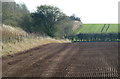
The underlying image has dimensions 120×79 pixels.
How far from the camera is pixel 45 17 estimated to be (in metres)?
65.1

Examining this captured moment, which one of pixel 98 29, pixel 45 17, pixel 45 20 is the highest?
pixel 45 17

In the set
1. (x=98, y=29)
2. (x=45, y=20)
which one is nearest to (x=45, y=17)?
(x=45, y=20)

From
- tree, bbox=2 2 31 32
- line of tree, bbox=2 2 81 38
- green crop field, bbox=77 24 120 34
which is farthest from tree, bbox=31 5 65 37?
green crop field, bbox=77 24 120 34

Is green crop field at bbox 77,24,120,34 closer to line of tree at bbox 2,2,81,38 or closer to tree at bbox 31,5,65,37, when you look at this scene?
line of tree at bbox 2,2,81,38

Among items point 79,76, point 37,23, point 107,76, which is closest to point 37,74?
point 79,76

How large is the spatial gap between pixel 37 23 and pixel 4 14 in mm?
16640

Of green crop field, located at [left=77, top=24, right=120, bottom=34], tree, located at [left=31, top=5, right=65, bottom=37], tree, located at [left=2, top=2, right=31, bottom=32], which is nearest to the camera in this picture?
tree, located at [left=2, top=2, right=31, bottom=32]

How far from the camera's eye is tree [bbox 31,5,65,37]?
213 feet

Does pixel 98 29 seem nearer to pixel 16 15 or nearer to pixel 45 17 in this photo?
pixel 45 17

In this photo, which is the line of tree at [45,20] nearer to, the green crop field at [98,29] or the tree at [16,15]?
the tree at [16,15]

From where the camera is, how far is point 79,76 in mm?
10750

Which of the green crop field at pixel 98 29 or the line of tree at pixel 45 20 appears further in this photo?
the green crop field at pixel 98 29

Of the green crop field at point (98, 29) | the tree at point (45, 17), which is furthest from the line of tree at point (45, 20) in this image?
the green crop field at point (98, 29)

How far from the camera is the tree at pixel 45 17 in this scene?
213 ft
